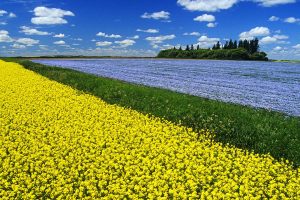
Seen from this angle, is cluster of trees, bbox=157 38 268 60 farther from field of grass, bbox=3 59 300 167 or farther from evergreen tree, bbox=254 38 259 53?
field of grass, bbox=3 59 300 167

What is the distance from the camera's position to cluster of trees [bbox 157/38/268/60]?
131m

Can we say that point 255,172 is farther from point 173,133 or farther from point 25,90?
point 25,90

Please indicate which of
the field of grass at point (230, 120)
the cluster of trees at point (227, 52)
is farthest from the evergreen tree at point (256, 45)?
the field of grass at point (230, 120)

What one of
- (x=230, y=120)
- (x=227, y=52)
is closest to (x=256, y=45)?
(x=227, y=52)

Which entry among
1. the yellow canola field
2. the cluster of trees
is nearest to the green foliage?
the cluster of trees

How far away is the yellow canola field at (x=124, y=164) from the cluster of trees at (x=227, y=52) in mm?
117742

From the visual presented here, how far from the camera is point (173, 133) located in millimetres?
14953

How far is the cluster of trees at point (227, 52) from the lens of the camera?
131m

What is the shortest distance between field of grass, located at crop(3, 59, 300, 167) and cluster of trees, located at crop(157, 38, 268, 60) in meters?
111

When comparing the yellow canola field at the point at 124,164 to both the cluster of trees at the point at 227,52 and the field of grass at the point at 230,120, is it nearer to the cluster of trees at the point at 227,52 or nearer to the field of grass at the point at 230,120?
the field of grass at the point at 230,120

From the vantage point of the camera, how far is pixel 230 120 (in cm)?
1589

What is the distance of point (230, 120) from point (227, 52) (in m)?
120

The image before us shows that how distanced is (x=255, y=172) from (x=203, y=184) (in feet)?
5.88

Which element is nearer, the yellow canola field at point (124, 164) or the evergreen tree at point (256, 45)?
the yellow canola field at point (124, 164)
